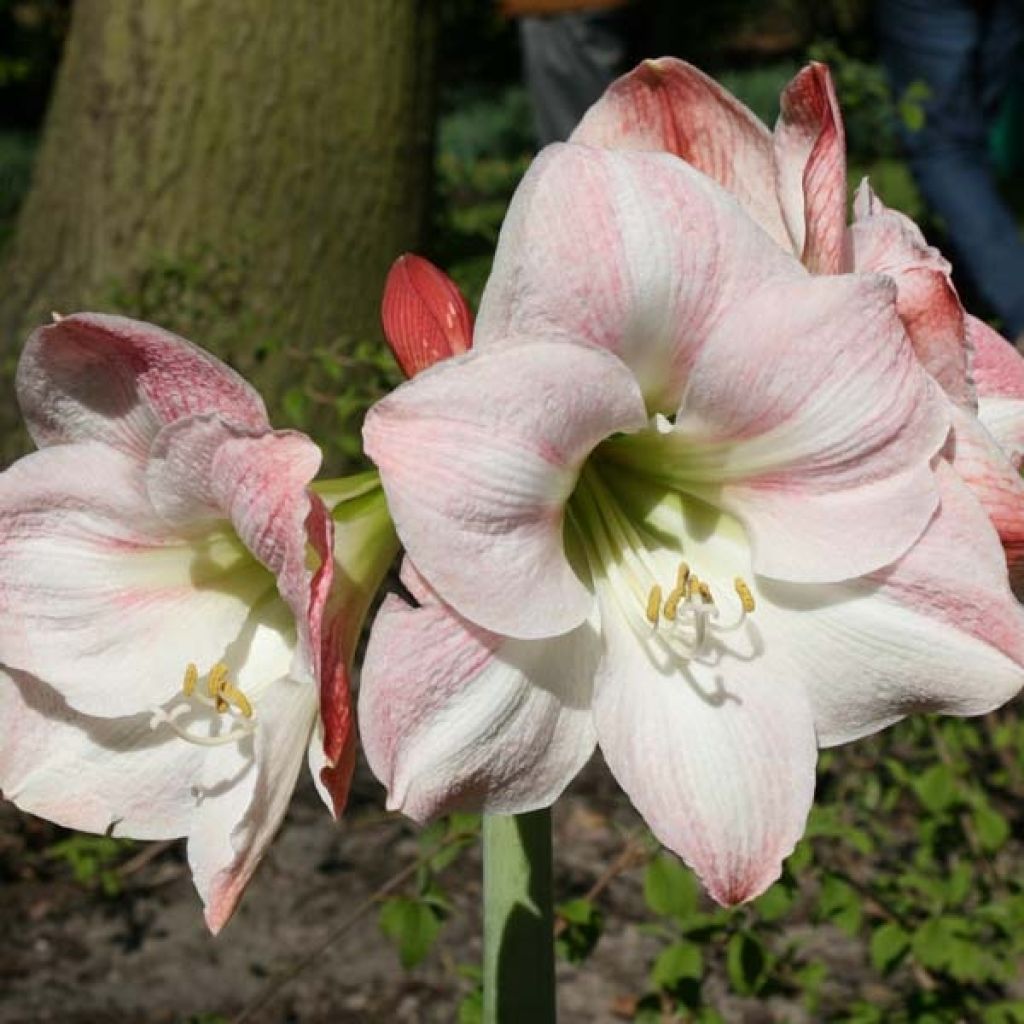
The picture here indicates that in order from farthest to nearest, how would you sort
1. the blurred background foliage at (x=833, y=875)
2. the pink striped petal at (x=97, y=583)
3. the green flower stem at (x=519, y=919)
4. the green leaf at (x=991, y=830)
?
1. the green leaf at (x=991, y=830)
2. the blurred background foliage at (x=833, y=875)
3. the green flower stem at (x=519, y=919)
4. the pink striped petal at (x=97, y=583)

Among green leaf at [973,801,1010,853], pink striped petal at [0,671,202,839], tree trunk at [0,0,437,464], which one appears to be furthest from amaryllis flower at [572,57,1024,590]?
tree trunk at [0,0,437,464]

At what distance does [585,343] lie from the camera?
0.71 meters

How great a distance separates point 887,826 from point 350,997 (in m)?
0.97

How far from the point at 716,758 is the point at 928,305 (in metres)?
0.24

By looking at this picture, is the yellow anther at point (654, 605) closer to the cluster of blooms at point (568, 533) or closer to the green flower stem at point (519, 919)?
the cluster of blooms at point (568, 533)

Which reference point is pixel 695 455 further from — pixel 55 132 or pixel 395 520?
pixel 55 132

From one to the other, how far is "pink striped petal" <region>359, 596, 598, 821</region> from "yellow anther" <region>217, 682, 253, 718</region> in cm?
8

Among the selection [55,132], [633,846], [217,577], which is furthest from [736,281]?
[55,132]

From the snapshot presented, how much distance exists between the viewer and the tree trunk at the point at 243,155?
3189mm

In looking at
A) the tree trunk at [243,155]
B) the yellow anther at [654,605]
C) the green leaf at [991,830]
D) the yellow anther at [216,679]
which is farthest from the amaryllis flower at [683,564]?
the tree trunk at [243,155]

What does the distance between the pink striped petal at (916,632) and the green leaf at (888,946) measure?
782mm

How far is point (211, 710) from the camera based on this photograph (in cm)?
81

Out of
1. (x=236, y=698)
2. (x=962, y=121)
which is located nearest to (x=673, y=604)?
A: (x=236, y=698)

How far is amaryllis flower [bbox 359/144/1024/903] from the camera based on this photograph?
27.9 inches
